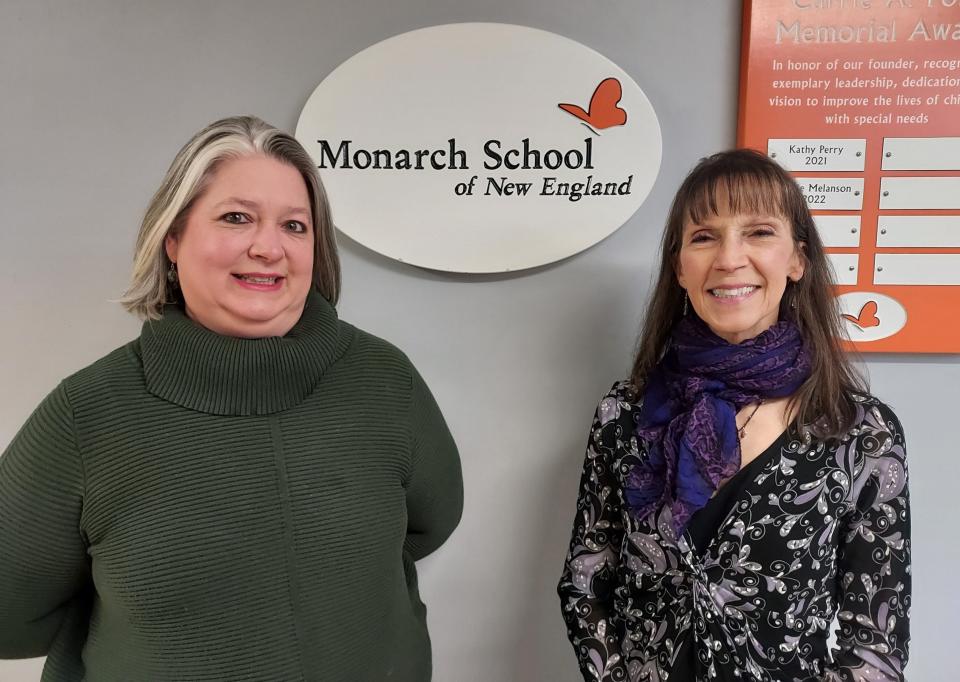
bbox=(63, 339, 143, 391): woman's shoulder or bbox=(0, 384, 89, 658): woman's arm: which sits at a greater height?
bbox=(63, 339, 143, 391): woman's shoulder

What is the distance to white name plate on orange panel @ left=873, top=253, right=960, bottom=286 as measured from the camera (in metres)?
1.26

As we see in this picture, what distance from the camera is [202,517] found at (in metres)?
0.85

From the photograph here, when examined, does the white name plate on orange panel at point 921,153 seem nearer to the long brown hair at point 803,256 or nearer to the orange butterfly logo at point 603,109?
the long brown hair at point 803,256

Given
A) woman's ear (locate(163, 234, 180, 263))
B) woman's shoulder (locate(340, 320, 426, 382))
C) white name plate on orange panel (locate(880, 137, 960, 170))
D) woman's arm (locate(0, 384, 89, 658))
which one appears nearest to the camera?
woman's arm (locate(0, 384, 89, 658))

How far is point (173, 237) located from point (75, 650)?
0.70 metres

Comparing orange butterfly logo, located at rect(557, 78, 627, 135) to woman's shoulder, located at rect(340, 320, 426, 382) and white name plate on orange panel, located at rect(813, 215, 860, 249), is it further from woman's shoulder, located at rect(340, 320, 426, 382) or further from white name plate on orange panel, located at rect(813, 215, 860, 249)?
woman's shoulder, located at rect(340, 320, 426, 382)

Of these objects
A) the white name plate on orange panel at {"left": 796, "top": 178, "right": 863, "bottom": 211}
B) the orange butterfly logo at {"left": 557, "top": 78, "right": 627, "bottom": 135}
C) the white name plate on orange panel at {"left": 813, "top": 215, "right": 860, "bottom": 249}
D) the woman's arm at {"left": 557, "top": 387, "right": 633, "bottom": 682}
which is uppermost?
the orange butterfly logo at {"left": 557, "top": 78, "right": 627, "bottom": 135}

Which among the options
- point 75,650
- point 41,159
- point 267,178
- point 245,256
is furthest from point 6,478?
point 41,159

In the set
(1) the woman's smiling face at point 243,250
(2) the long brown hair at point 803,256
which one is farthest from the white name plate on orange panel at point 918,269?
(1) the woman's smiling face at point 243,250

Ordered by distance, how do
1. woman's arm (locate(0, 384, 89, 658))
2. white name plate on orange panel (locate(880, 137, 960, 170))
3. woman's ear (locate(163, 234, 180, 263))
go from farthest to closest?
white name plate on orange panel (locate(880, 137, 960, 170)) < woman's ear (locate(163, 234, 180, 263)) < woman's arm (locate(0, 384, 89, 658))

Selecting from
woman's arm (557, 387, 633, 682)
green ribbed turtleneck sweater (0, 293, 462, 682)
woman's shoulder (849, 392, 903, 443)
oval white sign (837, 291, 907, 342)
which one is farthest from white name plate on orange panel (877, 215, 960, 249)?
green ribbed turtleneck sweater (0, 293, 462, 682)

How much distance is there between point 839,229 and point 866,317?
21 centimetres

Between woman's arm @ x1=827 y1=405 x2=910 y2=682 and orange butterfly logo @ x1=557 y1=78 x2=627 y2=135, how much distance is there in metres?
0.77

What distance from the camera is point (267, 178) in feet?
2.99
